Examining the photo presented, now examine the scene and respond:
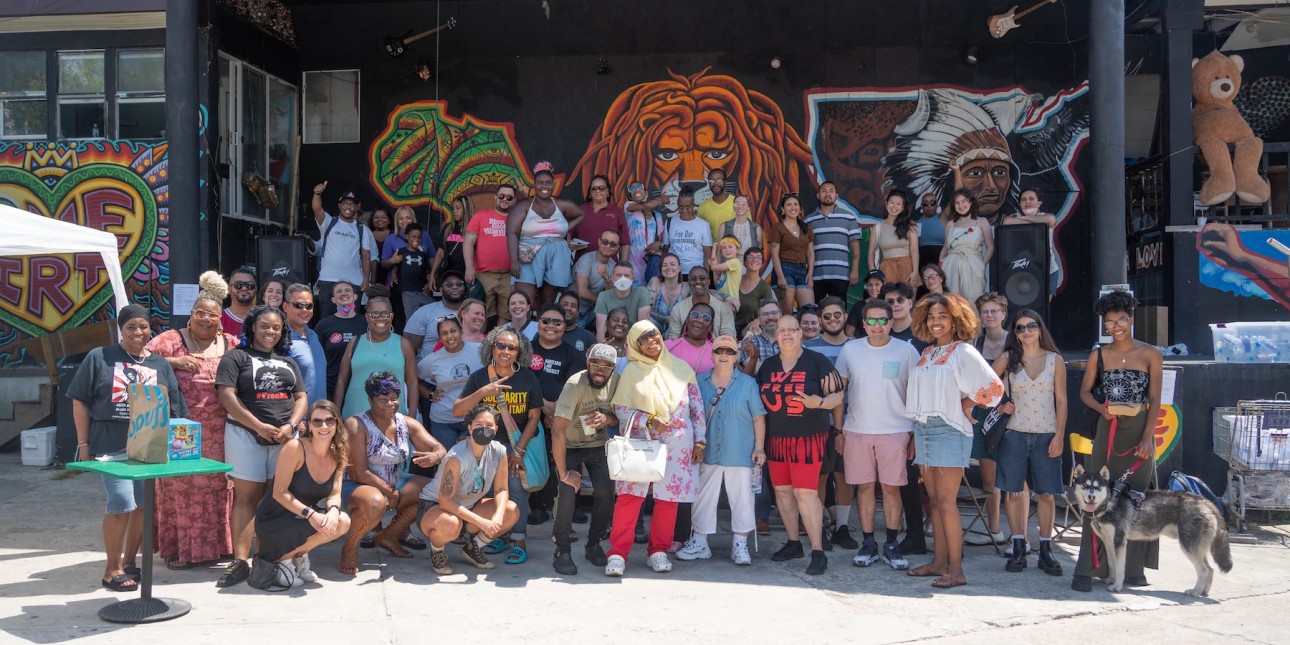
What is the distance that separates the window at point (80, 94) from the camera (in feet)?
38.1

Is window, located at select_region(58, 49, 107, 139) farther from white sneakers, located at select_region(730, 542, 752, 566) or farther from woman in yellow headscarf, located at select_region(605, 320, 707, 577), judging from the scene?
white sneakers, located at select_region(730, 542, 752, 566)

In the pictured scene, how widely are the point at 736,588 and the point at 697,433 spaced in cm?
106

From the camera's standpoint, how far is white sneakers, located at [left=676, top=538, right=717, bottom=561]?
6.95m

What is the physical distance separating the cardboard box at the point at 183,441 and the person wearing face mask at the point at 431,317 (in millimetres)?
2816

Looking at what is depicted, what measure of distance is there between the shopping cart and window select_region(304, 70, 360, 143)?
997 centimetres

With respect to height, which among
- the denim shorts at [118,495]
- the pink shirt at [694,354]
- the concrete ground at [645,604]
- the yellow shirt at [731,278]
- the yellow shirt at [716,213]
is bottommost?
the concrete ground at [645,604]

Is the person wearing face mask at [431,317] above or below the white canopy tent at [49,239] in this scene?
below

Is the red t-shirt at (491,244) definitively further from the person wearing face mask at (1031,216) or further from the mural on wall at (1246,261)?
the mural on wall at (1246,261)

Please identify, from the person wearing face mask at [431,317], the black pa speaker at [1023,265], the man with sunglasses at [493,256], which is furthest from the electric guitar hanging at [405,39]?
the black pa speaker at [1023,265]

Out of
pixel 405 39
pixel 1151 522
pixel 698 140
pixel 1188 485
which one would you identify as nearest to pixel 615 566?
pixel 1151 522

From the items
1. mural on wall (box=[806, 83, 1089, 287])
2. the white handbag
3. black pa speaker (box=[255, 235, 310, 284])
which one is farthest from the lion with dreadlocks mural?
the white handbag

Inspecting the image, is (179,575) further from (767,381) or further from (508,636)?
(767,381)

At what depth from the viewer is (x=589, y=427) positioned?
6.67 metres

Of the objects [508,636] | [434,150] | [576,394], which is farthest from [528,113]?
[508,636]
